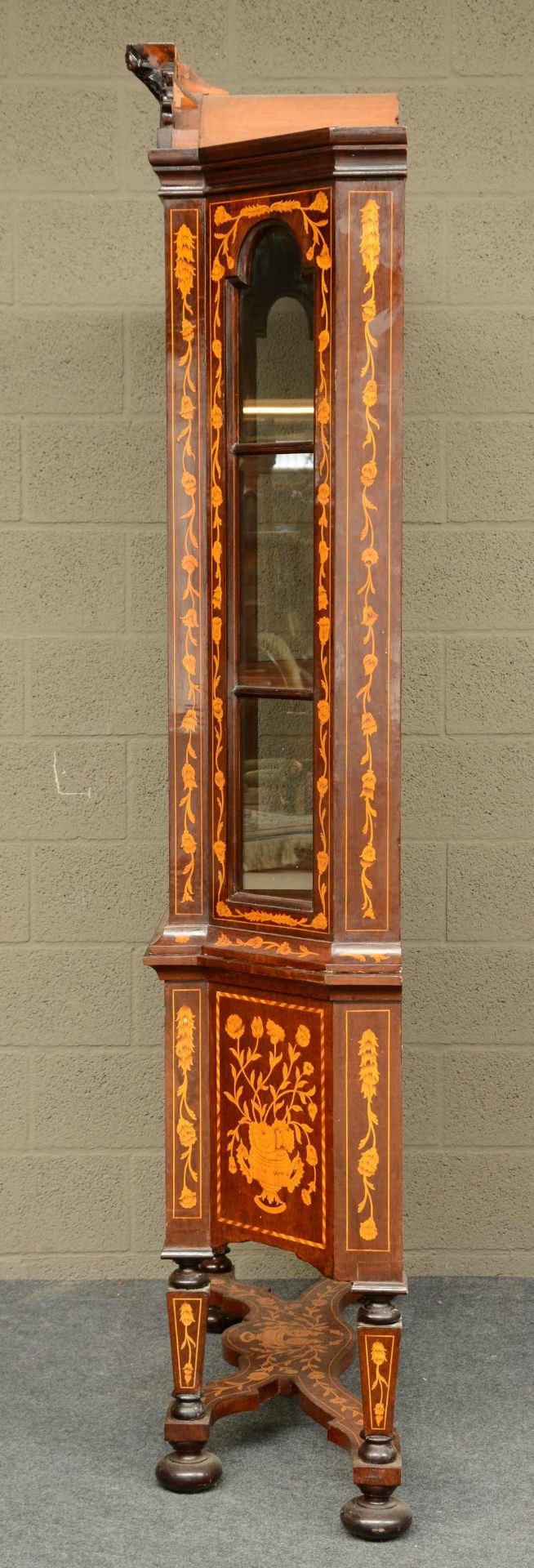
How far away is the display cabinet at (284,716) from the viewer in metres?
2.33

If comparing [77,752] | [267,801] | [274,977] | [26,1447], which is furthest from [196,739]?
[26,1447]

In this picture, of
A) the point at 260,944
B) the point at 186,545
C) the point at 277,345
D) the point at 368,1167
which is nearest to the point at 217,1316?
the point at 368,1167

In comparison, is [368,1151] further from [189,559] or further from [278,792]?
[189,559]

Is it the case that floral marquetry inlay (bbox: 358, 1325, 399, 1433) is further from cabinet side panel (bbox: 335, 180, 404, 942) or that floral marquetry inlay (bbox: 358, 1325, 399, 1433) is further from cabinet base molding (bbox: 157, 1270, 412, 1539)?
cabinet side panel (bbox: 335, 180, 404, 942)

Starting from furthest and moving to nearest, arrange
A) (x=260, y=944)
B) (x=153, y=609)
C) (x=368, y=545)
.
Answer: (x=153, y=609)
(x=260, y=944)
(x=368, y=545)

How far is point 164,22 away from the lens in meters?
3.13

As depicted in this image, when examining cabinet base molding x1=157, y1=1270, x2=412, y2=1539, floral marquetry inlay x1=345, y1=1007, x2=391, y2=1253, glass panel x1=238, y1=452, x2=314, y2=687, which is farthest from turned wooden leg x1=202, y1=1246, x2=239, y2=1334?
glass panel x1=238, y1=452, x2=314, y2=687

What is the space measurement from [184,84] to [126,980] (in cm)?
174

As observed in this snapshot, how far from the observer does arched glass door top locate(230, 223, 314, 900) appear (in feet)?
7.89

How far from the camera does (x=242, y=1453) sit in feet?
8.54

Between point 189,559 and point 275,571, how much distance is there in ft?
0.46

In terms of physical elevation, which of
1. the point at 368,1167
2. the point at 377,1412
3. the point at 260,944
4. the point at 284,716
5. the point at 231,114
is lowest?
the point at 377,1412

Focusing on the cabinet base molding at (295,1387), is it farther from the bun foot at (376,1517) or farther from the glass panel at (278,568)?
the glass panel at (278,568)

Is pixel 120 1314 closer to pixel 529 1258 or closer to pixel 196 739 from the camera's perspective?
pixel 529 1258
